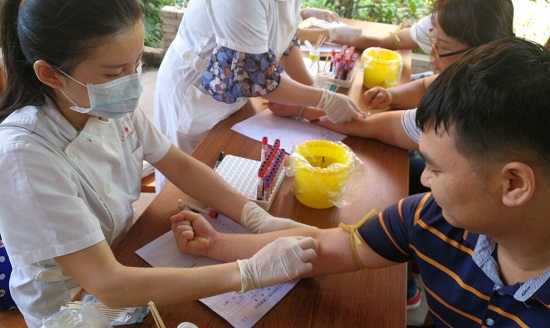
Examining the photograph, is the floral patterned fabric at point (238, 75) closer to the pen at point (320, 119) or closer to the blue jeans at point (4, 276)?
the pen at point (320, 119)

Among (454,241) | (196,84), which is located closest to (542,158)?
(454,241)

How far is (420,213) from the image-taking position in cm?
108

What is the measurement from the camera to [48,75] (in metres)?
1.03

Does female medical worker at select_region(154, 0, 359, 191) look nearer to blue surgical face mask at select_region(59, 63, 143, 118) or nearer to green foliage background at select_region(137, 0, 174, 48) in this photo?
blue surgical face mask at select_region(59, 63, 143, 118)

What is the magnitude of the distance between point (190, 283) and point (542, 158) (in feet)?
2.60

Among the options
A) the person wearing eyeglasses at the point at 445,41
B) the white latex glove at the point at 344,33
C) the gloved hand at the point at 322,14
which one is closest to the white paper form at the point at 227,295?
the person wearing eyeglasses at the point at 445,41

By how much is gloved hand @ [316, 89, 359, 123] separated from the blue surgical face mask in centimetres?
87

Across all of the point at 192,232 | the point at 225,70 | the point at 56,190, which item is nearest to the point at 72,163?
the point at 56,190

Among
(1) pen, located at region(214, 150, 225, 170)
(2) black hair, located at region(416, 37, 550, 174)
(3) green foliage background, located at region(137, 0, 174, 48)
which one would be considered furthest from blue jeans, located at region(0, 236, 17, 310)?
(3) green foliage background, located at region(137, 0, 174, 48)

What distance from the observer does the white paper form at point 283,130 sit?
1.70 m

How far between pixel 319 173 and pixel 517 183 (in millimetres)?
609

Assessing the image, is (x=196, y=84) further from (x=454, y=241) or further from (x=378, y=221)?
(x=454, y=241)

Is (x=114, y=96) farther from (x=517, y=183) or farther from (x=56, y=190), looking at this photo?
(x=517, y=183)

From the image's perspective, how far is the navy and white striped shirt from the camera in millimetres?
864
